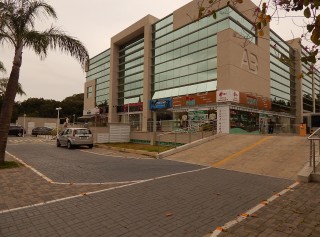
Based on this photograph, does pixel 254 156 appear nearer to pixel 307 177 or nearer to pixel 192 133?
pixel 307 177

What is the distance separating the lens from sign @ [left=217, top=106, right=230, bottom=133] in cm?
2730

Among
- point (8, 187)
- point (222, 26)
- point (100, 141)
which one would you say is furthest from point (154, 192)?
point (222, 26)

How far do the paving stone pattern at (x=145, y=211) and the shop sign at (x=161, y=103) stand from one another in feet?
92.5

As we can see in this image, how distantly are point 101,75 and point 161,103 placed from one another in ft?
79.6

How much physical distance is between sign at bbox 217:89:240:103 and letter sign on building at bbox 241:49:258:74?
4.45 meters

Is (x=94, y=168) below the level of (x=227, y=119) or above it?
below

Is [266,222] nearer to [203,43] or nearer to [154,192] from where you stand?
[154,192]

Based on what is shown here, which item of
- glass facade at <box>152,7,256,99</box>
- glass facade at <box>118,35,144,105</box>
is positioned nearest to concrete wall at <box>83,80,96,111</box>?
glass facade at <box>118,35,144,105</box>

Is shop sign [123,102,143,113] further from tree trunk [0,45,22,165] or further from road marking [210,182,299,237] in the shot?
road marking [210,182,299,237]

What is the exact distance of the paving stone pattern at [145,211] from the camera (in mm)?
4238

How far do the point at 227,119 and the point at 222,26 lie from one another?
10944 millimetres

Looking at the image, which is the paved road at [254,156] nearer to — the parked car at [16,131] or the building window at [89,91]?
the parked car at [16,131]

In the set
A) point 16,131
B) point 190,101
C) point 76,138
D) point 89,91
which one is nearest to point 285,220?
point 76,138

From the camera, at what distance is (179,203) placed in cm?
571
